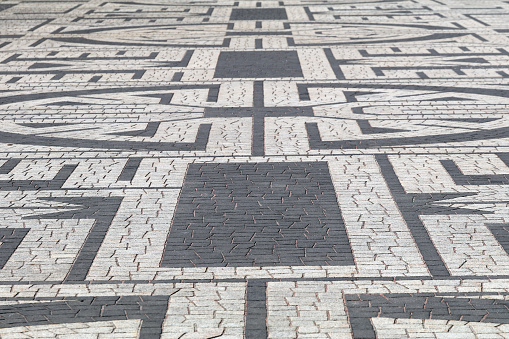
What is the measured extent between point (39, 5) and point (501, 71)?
1655 cm

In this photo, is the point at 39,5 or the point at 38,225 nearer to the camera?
the point at 38,225

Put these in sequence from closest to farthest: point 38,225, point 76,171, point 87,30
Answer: point 38,225, point 76,171, point 87,30

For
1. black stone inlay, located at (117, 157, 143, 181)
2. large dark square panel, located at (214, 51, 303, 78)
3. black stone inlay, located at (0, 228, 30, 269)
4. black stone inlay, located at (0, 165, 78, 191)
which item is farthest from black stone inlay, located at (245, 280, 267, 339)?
large dark square panel, located at (214, 51, 303, 78)

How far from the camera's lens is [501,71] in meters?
12.4

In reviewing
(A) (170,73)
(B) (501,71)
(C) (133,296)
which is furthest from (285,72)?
(C) (133,296)

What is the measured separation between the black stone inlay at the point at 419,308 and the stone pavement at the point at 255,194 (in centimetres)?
1

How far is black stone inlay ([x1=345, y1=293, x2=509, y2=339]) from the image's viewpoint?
471cm

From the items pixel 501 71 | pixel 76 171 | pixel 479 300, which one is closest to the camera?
pixel 479 300

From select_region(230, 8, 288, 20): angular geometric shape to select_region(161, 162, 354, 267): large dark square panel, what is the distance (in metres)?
13.5

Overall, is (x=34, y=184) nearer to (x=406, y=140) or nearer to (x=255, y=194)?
(x=255, y=194)

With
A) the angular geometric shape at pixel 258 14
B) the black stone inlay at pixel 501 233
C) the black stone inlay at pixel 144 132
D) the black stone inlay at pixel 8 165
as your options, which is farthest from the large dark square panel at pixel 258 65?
the black stone inlay at pixel 501 233

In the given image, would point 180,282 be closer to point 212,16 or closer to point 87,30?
point 87,30

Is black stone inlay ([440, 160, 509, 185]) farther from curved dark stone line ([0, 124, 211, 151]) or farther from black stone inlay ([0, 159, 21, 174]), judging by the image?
black stone inlay ([0, 159, 21, 174])

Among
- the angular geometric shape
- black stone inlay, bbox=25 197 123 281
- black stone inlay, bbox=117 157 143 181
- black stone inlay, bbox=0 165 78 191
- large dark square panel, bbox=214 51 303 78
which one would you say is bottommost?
the angular geometric shape
